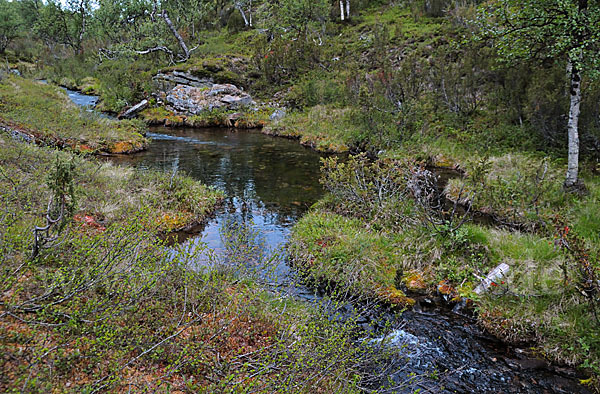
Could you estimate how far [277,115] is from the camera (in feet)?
78.7

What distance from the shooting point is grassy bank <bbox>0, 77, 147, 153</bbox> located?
12.4 metres

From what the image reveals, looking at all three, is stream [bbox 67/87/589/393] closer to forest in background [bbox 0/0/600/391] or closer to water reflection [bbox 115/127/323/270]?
water reflection [bbox 115/127/323/270]

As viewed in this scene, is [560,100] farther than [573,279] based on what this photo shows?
Yes

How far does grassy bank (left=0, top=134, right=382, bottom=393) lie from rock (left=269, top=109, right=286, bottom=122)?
19.1 meters

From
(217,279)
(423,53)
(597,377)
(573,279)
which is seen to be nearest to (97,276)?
(217,279)

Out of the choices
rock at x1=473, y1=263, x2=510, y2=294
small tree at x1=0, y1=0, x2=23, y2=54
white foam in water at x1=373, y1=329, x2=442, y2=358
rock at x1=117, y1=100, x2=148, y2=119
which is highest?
small tree at x1=0, y1=0, x2=23, y2=54

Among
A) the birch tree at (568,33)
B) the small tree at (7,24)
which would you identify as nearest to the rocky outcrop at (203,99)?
the birch tree at (568,33)

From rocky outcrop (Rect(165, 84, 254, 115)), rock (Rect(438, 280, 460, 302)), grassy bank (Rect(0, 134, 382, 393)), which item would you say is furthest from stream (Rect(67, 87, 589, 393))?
rocky outcrop (Rect(165, 84, 254, 115))

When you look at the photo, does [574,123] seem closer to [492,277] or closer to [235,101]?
[492,277]

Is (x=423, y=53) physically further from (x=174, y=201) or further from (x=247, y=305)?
(x=247, y=305)

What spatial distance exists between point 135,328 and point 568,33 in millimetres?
9958

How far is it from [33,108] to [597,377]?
60.4 ft

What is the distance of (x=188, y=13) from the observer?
133ft

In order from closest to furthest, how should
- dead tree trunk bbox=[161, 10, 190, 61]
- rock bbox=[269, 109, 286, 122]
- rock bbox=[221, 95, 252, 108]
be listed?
1. rock bbox=[269, 109, 286, 122]
2. rock bbox=[221, 95, 252, 108]
3. dead tree trunk bbox=[161, 10, 190, 61]
